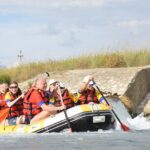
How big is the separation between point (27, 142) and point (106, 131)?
2338 millimetres

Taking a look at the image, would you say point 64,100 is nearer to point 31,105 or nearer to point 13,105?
point 31,105

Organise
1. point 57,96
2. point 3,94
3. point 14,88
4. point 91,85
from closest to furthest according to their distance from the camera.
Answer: point 57,96 < point 14,88 < point 91,85 < point 3,94

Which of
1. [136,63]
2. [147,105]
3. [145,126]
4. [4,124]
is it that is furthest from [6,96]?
[136,63]

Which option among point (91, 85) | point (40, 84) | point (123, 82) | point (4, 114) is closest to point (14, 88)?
point (4, 114)

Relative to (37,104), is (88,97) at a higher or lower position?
higher

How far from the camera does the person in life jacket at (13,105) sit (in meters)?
17.9

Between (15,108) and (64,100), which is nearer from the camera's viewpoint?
(64,100)

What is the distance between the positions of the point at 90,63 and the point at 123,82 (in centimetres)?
592

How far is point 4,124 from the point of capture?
58.5 feet

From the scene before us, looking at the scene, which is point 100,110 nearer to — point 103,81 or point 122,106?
point 122,106

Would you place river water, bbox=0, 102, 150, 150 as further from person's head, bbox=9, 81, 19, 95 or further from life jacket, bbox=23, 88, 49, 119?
person's head, bbox=9, 81, 19, 95

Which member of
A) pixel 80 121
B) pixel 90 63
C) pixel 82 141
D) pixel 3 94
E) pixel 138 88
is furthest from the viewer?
pixel 90 63

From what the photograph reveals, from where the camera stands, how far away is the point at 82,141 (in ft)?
50.7

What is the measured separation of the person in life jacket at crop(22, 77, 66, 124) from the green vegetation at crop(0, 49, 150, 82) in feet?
32.6
